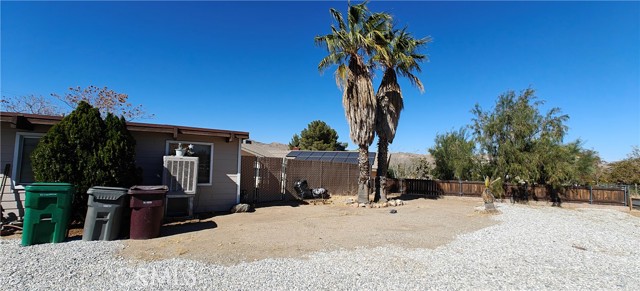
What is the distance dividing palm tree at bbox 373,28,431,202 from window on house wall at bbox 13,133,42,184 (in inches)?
432

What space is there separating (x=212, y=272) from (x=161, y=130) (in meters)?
5.40

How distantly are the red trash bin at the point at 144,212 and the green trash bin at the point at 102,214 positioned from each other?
0.25m

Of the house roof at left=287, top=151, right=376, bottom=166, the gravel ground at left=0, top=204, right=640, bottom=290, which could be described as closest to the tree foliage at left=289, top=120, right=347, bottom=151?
the house roof at left=287, top=151, right=376, bottom=166

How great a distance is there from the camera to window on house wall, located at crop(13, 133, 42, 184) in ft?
21.5

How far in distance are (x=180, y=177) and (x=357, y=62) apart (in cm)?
766

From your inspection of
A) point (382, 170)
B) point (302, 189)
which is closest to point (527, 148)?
point (382, 170)

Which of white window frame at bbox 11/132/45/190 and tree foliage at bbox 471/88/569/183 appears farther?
tree foliage at bbox 471/88/569/183

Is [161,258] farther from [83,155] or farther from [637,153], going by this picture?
[637,153]

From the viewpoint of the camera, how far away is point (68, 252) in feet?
15.1

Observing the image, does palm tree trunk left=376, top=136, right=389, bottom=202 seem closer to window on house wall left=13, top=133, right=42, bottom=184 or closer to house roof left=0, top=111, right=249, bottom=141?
house roof left=0, top=111, right=249, bottom=141

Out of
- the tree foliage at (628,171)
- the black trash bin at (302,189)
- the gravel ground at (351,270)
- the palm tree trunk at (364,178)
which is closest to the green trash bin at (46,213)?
the gravel ground at (351,270)

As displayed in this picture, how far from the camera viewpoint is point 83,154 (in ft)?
20.7

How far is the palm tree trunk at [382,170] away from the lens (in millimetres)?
12648

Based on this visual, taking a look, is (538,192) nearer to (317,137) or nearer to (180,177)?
(180,177)
